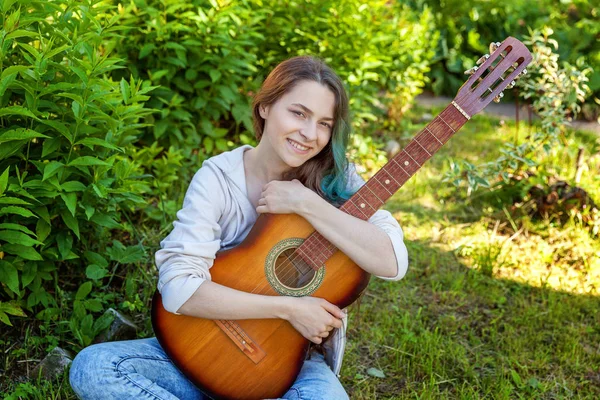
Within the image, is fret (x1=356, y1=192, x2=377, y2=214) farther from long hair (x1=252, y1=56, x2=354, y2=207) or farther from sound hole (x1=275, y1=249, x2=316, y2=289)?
sound hole (x1=275, y1=249, x2=316, y2=289)

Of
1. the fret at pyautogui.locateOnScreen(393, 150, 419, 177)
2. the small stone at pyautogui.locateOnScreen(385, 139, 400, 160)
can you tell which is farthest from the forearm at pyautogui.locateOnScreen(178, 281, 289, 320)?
the small stone at pyautogui.locateOnScreen(385, 139, 400, 160)

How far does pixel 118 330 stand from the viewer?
2799 millimetres

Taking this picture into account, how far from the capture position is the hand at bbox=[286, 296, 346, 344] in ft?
7.29

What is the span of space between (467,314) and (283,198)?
1592 mm

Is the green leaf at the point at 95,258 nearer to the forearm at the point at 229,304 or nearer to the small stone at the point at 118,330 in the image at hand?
the small stone at the point at 118,330

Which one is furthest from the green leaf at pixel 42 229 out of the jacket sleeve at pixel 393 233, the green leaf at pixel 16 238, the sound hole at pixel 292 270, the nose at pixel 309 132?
the jacket sleeve at pixel 393 233

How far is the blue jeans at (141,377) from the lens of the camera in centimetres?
215

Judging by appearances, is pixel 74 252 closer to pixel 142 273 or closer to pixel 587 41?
pixel 142 273

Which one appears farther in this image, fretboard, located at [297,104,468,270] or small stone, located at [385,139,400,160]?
small stone, located at [385,139,400,160]

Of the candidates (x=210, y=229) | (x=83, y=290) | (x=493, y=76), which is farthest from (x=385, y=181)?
(x=83, y=290)

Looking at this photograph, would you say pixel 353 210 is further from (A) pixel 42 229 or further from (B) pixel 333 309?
(A) pixel 42 229

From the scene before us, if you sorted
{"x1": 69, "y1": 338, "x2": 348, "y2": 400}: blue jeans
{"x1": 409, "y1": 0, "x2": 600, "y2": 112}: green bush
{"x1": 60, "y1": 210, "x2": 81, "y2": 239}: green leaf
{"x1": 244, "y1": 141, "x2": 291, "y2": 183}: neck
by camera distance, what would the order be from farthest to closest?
{"x1": 409, "y1": 0, "x2": 600, "y2": 112}: green bush → {"x1": 60, "y1": 210, "x2": 81, "y2": 239}: green leaf → {"x1": 244, "y1": 141, "x2": 291, "y2": 183}: neck → {"x1": 69, "y1": 338, "x2": 348, "y2": 400}: blue jeans

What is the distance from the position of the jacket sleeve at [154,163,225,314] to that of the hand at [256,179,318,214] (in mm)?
168

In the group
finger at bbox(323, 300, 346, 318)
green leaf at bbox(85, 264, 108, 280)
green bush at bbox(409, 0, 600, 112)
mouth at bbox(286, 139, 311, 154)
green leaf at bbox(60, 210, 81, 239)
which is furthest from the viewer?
green bush at bbox(409, 0, 600, 112)
